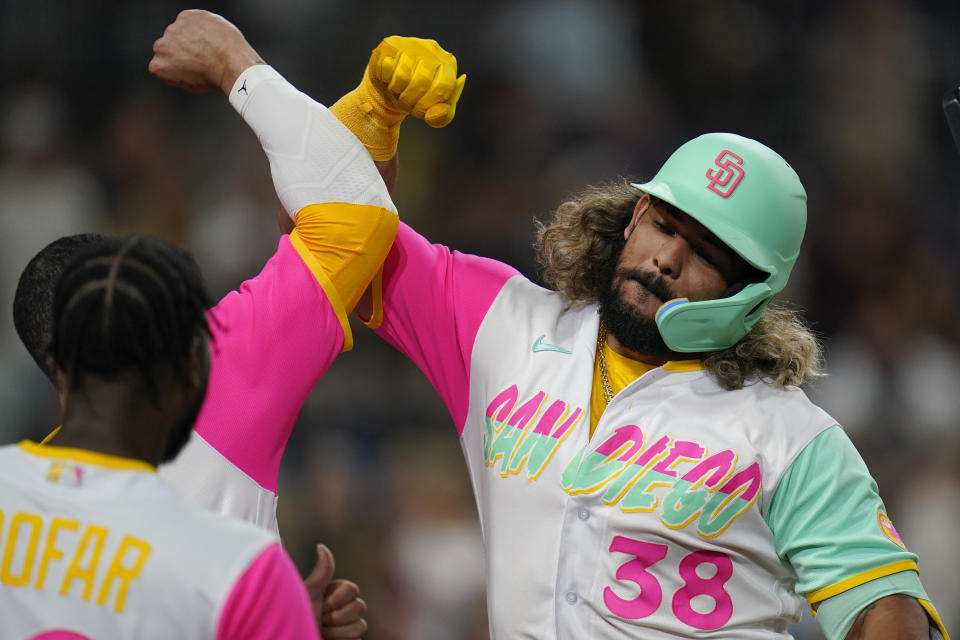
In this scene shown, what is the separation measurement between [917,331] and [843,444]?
3.64 meters

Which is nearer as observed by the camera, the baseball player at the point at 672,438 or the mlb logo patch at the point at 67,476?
the mlb logo patch at the point at 67,476

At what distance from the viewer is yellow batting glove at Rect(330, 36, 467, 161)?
2711 mm

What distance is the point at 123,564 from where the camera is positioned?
65.9 inches

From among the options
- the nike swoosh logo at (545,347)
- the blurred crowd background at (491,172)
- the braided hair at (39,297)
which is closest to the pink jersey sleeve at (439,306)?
the nike swoosh logo at (545,347)

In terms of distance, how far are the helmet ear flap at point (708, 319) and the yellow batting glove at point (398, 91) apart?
67cm

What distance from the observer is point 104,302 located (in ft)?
5.67

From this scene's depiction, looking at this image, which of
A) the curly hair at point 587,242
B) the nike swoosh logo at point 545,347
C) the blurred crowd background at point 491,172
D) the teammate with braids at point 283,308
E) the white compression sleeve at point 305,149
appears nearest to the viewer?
the teammate with braids at point 283,308

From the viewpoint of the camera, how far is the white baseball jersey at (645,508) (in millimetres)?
2553

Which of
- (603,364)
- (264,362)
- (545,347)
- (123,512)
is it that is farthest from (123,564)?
(603,364)

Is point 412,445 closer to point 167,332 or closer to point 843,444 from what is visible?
point 843,444

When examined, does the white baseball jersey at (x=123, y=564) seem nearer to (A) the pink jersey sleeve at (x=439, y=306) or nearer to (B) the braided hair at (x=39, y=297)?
(B) the braided hair at (x=39, y=297)

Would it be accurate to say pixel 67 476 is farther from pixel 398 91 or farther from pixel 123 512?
pixel 398 91

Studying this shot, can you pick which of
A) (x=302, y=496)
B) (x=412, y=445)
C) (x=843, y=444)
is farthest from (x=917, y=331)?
(x=843, y=444)

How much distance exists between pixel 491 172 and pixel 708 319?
4.09m
